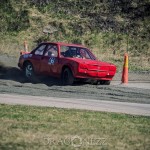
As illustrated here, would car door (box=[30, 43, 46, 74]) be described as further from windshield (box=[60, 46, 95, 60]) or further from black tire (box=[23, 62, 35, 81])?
windshield (box=[60, 46, 95, 60])

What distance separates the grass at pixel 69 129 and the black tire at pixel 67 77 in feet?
16.8

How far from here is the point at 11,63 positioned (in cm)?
1984

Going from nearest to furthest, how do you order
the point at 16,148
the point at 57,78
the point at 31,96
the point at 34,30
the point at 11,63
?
the point at 16,148 < the point at 31,96 < the point at 57,78 < the point at 11,63 < the point at 34,30

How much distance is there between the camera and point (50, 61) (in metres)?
16.2

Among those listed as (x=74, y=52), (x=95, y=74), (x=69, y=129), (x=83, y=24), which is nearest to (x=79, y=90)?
(x=95, y=74)

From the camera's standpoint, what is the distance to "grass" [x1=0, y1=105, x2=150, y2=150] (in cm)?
661

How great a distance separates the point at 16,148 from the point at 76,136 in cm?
118

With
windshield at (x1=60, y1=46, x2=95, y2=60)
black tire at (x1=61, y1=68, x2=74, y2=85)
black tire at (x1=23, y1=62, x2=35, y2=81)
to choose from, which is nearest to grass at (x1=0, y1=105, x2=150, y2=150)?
black tire at (x1=61, y1=68, x2=74, y2=85)

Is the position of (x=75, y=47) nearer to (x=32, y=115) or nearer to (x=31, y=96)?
(x=31, y=96)

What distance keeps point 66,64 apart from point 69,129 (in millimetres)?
7756

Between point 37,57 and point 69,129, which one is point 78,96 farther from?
point 69,129

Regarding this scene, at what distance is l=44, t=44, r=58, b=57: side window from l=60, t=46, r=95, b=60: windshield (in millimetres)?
261

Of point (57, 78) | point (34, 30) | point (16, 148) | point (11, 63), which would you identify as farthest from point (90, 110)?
point (34, 30)

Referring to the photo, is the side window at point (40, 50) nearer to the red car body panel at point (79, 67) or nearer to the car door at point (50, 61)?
the car door at point (50, 61)
